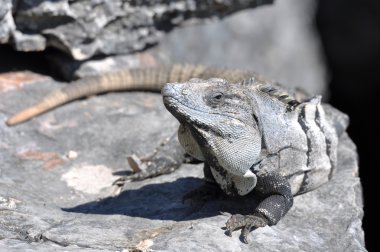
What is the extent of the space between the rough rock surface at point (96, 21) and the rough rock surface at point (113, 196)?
17.4 inches

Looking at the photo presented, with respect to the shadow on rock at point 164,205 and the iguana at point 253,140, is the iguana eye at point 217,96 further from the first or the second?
the shadow on rock at point 164,205

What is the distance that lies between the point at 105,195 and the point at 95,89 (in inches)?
66.8

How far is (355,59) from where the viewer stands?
11422 millimetres

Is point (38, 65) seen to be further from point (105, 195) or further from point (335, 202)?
point (335, 202)

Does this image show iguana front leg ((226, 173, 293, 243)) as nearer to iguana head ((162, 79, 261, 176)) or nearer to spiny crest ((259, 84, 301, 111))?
iguana head ((162, 79, 261, 176))

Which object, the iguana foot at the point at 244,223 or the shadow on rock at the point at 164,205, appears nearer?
the iguana foot at the point at 244,223

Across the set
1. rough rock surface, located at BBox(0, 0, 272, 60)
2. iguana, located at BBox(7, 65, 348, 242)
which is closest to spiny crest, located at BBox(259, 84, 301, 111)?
Answer: iguana, located at BBox(7, 65, 348, 242)

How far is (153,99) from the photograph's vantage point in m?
6.85

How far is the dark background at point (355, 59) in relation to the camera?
35.1ft

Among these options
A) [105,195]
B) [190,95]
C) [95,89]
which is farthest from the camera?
[95,89]

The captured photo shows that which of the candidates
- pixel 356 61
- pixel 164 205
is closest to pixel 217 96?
pixel 164 205

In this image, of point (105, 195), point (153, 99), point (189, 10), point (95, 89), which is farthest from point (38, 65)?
point (105, 195)

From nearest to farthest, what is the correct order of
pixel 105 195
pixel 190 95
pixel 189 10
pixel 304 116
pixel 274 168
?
1. pixel 190 95
2. pixel 274 168
3. pixel 304 116
4. pixel 105 195
5. pixel 189 10

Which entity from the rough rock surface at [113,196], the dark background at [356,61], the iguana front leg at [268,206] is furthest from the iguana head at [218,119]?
the dark background at [356,61]
